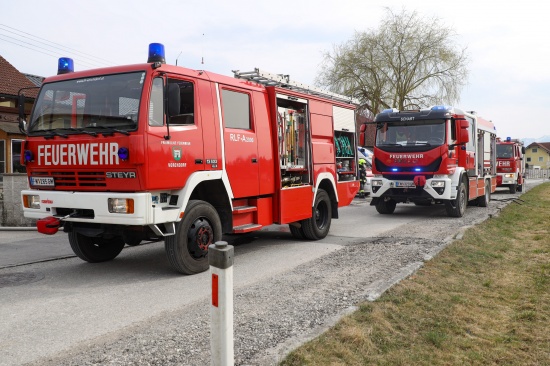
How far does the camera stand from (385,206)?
13.5 metres

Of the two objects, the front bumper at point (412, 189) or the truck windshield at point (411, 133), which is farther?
the truck windshield at point (411, 133)

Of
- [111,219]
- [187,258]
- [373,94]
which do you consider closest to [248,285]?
[187,258]

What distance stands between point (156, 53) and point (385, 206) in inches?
357

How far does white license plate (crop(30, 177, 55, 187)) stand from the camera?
6.13 m

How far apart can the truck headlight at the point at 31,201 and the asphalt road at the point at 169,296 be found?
913 millimetres

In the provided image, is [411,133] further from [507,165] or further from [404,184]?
[507,165]

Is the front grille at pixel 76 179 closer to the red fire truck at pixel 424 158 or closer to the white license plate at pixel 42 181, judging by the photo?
the white license plate at pixel 42 181

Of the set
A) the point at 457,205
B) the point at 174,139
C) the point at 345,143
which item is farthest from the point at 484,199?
the point at 174,139

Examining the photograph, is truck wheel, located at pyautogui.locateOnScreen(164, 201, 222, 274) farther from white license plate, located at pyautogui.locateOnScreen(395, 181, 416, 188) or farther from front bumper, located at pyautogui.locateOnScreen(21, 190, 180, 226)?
white license plate, located at pyautogui.locateOnScreen(395, 181, 416, 188)

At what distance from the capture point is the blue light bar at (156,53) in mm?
5902

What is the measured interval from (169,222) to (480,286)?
3.66 meters

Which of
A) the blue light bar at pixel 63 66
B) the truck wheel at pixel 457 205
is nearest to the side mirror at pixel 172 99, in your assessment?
the blue light bar at pixel 63 66

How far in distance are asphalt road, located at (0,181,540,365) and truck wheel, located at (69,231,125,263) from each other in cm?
13

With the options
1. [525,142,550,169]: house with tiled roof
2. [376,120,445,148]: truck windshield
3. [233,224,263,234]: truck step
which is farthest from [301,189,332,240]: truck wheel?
[525,142,550,169]: house with tiled roof
